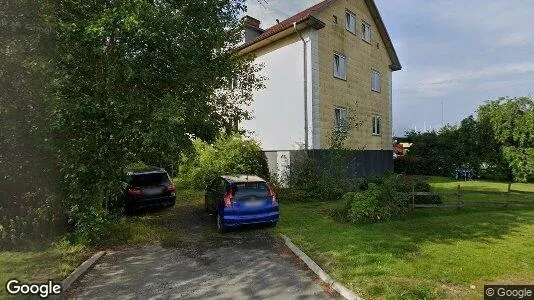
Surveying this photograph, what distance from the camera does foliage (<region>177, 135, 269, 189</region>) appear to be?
59.3ft

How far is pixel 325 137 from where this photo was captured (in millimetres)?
18469

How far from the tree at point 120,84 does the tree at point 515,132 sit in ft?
79.8

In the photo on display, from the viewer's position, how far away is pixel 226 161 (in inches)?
708

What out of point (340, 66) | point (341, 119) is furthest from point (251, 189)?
point (340, 66)

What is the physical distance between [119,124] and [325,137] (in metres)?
12.0

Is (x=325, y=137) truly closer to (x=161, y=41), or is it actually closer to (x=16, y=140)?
(x=161, y=41)

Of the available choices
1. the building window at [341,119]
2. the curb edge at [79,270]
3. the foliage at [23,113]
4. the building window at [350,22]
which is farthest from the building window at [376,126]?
the foliage at [23,113]

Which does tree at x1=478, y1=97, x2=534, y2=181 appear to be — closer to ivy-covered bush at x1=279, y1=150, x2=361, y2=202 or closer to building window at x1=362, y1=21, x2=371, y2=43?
building window at x1=362, y1=21, x2=371, y2=43

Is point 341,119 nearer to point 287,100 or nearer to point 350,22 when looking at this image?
point 287,100

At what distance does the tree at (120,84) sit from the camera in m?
7.72

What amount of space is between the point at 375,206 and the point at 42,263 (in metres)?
8.99

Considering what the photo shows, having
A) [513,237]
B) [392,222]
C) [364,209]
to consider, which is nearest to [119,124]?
[364,209]

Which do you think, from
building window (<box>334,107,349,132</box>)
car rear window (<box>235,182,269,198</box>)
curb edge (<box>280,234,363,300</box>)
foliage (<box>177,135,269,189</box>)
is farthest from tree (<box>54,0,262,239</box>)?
building window (<box>334,107,349,132</box>)
